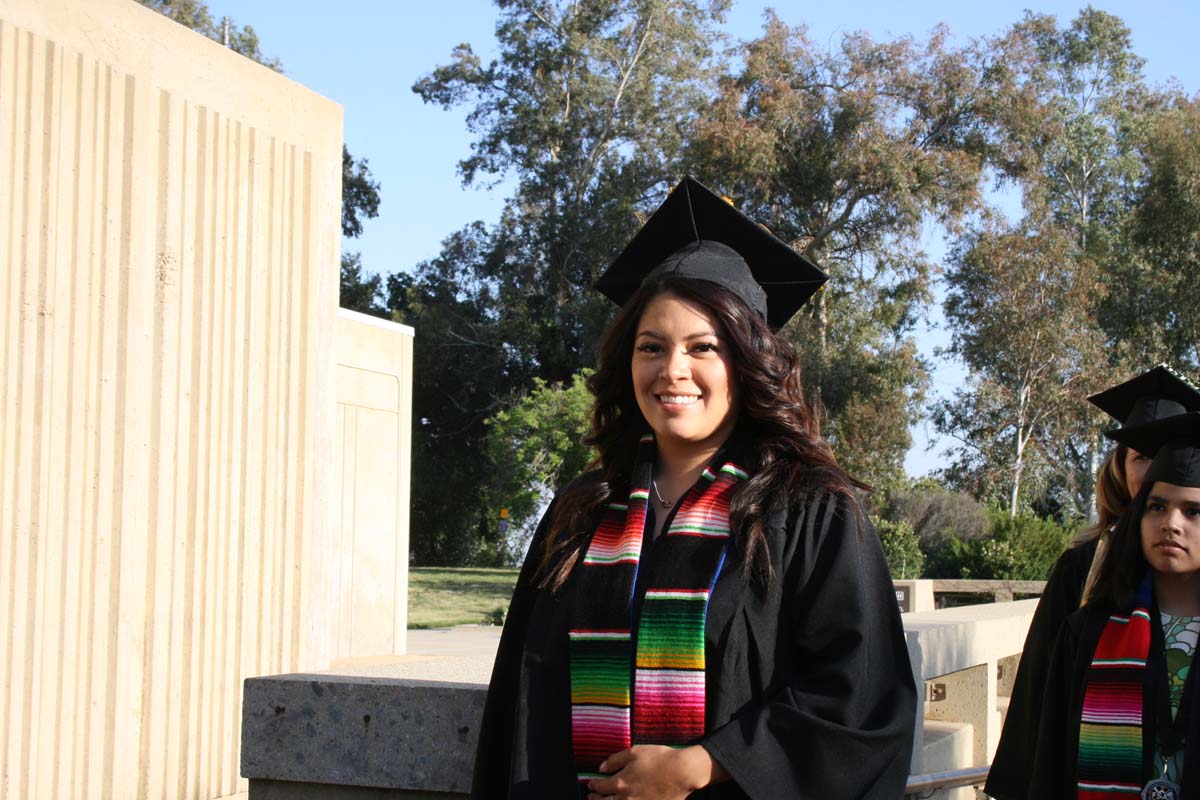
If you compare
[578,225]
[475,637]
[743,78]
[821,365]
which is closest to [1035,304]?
[821,365]

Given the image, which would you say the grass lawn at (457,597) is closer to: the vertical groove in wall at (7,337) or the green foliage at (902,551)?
the green foliage at (902,551)

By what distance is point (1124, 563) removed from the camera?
12.8 ft

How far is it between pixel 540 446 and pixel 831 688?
26985 mm

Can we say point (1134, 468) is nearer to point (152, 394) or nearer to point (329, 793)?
point (329, 793)

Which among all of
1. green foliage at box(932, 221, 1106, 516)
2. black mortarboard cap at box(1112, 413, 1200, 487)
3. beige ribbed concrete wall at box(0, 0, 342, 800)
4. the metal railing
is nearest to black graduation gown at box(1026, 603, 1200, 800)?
black mortarboard cap at box(1112, 413, 1200, 487)

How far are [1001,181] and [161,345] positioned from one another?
1155 inches

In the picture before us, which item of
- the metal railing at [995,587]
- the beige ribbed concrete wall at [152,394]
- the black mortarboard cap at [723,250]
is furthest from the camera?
the metal railing at [995,587]

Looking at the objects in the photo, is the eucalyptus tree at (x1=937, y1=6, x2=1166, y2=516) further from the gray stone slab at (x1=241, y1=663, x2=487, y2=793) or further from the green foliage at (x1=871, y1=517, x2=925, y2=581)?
the gray stone slab at (x1=241, y1=663, x2=487, y2=793)

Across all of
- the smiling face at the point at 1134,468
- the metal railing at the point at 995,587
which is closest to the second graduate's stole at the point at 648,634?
the smiling face at the point at 1134,468

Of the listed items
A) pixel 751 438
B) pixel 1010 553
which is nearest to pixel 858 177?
pixel 1010 553

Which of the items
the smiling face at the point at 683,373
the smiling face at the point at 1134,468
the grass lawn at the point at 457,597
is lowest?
the grass lawn at the point at 457,597

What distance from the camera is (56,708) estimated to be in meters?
5.52

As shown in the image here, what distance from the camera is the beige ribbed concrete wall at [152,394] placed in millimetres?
5371

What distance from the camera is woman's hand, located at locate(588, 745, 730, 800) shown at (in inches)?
90.7
